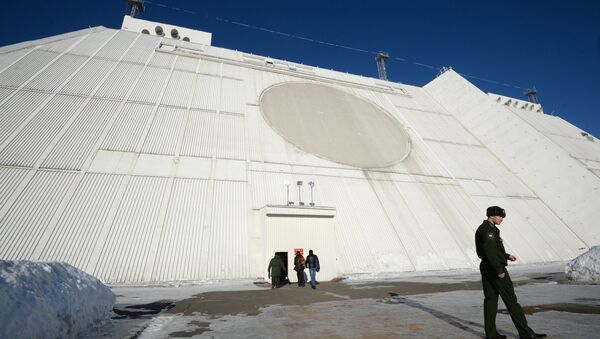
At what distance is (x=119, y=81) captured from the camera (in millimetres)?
20047

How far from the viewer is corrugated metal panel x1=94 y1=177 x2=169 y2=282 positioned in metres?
11.2

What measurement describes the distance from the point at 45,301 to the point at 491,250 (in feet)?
19.2

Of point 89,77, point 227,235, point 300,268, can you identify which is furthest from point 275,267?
point 89,77

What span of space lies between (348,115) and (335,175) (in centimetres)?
859

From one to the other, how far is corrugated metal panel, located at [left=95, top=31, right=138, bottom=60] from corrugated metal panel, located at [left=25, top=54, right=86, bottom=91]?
1.78m

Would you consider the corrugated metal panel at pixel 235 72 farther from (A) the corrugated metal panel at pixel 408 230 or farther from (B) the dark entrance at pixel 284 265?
(B) the dark entrance at pixel 284 265

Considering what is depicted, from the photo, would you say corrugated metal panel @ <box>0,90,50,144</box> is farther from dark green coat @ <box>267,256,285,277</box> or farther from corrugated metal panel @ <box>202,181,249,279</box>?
dark green coat @ <box>267,256,285,277</box>

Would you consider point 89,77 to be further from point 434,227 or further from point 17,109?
point 434,227

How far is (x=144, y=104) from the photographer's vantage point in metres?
18.9

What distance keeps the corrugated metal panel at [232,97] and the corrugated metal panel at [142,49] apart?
Result: 6.83 meters

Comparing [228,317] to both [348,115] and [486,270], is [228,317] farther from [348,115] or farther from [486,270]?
[348,115]

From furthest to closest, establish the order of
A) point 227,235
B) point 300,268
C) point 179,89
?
point 179,89 < point 227,235 < point 300,268

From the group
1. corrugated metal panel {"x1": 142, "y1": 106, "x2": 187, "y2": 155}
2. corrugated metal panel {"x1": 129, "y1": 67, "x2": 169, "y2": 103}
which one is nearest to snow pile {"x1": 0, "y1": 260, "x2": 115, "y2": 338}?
corrugated metal panel {"x1": 142, "y1": 106, "x2": 187, "y2": 155}

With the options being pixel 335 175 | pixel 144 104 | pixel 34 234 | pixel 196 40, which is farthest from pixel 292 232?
pixel 196 40
